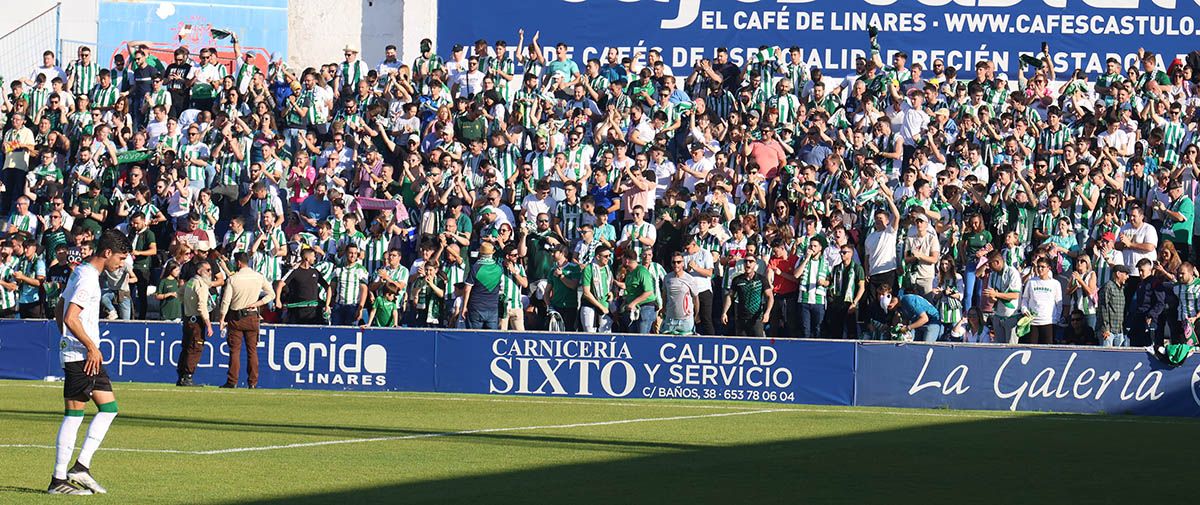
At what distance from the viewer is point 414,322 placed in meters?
25.0

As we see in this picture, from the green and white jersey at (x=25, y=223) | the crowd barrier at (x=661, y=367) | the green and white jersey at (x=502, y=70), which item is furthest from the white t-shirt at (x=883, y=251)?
the green and white jersey at (x=25, y=223)

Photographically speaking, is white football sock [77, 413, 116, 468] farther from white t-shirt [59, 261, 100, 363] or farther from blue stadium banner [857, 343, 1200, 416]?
blue stadium banner [857, 343, 1200, 416]

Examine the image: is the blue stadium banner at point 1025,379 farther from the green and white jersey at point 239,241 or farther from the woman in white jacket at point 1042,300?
the green and white jersey at point 239,241

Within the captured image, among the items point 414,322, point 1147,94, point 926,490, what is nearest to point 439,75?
A: point 414,322

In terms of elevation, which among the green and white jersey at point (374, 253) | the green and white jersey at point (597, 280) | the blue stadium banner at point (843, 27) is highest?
the blue stadium banner at point (843, 27)

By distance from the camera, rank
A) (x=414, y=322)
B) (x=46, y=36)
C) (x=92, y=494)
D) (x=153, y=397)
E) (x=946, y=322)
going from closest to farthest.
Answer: (x=92, y=494)
(x=153, y=397)
(x=946, y=322)
(x=414, y=322)
(x=46, y=36)

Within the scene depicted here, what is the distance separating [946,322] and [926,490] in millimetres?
11303

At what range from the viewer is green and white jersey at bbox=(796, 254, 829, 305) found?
23172 mm

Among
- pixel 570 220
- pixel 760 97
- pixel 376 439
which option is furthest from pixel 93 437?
pixel 760 97

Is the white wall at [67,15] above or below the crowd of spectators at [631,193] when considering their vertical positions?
above

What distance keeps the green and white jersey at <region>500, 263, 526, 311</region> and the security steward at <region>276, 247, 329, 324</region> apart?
8.93ft

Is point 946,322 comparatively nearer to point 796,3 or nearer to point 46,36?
point 796,3

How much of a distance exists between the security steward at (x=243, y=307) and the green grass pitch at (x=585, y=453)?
1.59 meters

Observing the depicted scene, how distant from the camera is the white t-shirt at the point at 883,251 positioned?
2341cm
